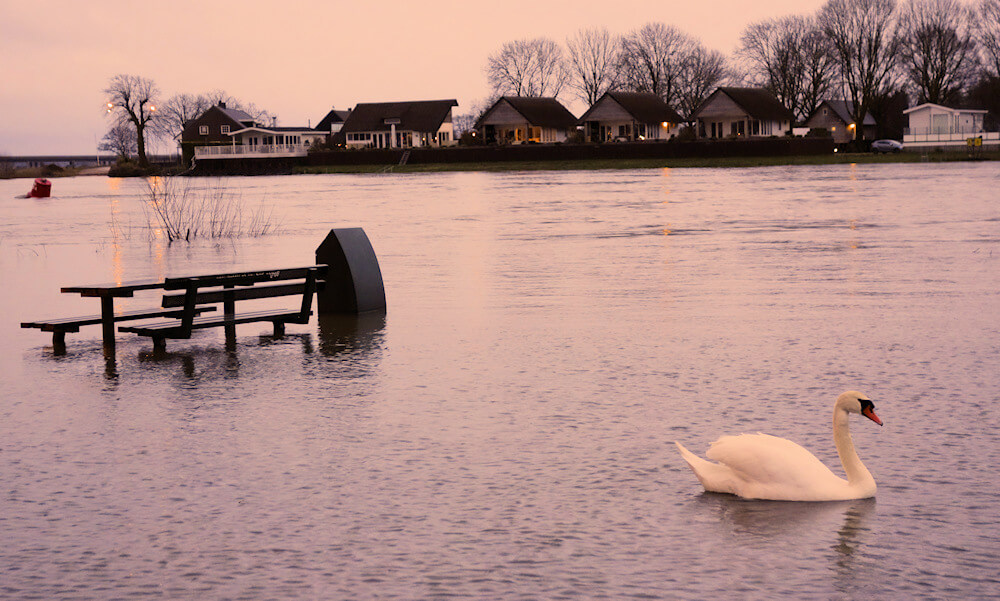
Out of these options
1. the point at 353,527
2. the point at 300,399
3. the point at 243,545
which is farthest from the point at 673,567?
the point at 300,399

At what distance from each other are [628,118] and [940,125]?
2878cm

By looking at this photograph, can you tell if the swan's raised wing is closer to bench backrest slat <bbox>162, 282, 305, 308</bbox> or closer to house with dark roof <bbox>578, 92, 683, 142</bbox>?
bench backrest slat <bbox>162, 282, 305, 308</bbox>

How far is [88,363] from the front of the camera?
39.1 ft

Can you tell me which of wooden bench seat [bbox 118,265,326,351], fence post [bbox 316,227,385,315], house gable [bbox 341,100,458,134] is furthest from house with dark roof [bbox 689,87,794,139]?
wooden bench seat [bbox 118,265,326,351]

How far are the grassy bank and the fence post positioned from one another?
2613 inches

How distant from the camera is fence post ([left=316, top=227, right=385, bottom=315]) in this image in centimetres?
1452

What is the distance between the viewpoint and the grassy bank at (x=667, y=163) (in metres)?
79.8

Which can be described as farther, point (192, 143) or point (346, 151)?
point (192, 143)

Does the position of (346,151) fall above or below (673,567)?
above

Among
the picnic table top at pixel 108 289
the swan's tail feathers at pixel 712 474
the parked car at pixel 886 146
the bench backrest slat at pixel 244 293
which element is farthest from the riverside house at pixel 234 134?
the swan's tail feathers at pixel 712 474

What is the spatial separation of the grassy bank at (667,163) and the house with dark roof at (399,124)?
2743 cm

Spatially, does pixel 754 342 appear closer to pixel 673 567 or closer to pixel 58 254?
pixel 673 567

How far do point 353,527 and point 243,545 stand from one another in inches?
23.7

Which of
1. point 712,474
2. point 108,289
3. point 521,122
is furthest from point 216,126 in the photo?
point 712,474
